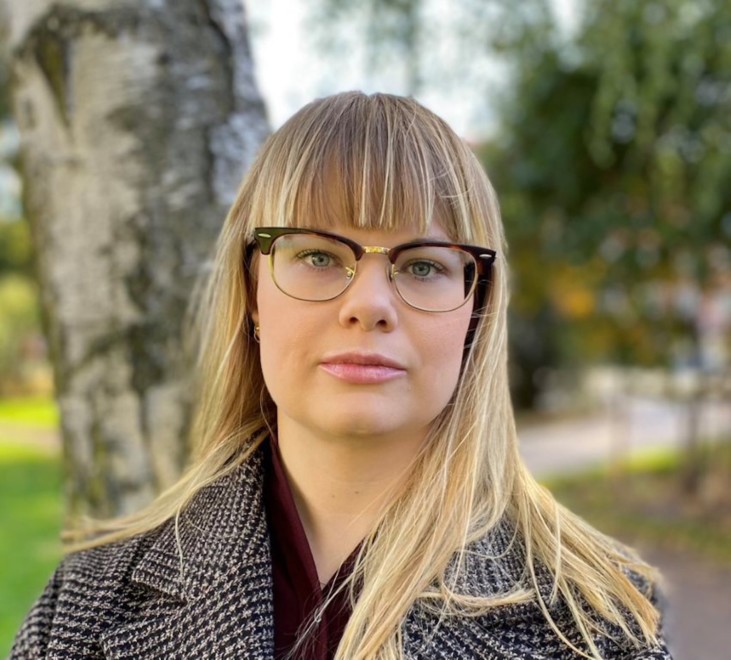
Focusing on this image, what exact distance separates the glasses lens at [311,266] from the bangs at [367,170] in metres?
0.03

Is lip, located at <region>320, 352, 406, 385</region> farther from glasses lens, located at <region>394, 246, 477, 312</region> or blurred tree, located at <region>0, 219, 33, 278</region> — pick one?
blurred tree, located at <region>0, 219, 33, 278</region>

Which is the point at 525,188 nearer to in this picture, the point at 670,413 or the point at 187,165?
the point at 187,165

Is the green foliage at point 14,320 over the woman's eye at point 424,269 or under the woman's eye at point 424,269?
under

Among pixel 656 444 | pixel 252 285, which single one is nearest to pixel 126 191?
pixel 252 285

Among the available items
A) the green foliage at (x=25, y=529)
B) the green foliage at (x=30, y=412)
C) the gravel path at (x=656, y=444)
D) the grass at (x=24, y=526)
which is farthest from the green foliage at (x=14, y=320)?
the green foliage at (x=25, y=529)

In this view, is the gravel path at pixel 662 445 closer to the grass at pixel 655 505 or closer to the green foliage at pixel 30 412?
the grass at pixel 655 505

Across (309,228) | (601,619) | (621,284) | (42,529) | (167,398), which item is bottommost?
(42,529)

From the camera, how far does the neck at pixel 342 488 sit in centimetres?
157

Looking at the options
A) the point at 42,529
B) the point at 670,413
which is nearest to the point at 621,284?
the point at 42,529

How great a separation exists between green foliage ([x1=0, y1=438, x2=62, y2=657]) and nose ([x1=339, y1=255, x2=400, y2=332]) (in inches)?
162

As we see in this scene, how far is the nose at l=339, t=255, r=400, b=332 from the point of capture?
56.0 inches

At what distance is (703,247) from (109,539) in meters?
6.97

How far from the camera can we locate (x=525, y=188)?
8578 mm

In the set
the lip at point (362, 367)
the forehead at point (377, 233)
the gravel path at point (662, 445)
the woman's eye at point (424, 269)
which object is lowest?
the gravel path at point (662, 445)
